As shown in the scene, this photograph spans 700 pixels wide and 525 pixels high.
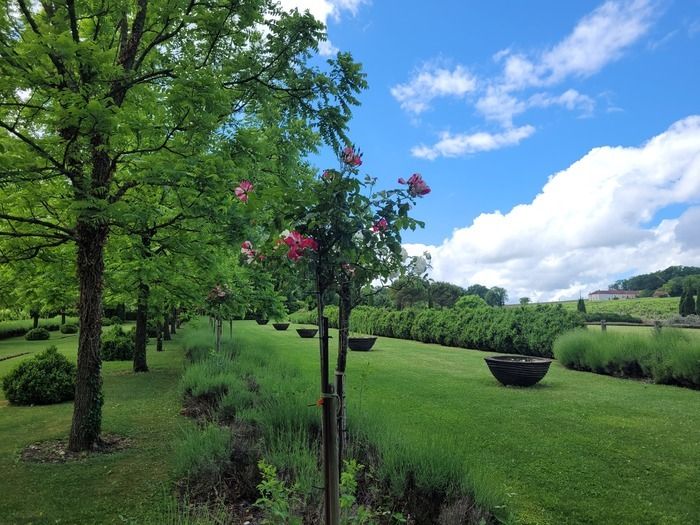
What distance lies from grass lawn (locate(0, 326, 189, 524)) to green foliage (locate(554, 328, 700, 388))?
427 inches

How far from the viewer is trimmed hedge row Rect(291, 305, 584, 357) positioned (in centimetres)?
1650

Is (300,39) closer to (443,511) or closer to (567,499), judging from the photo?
(443,511)

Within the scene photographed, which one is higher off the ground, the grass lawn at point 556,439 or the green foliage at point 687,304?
the green foliage at point 687,304

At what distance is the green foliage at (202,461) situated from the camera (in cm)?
414

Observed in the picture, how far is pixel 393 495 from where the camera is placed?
3.70m

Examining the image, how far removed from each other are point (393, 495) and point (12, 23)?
237 inches

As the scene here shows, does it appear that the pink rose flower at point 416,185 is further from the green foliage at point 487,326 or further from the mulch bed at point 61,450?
the green foliage at point 487,326

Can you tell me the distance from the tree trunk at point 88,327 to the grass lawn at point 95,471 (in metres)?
0.53

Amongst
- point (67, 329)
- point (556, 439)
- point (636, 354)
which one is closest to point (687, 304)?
point (636, 354)

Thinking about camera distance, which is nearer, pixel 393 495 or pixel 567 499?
pixel 393 495

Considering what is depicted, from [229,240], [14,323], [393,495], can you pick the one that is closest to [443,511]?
[393,495]

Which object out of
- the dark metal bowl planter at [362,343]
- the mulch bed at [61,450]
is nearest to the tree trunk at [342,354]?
the mulch bed at [61,450]

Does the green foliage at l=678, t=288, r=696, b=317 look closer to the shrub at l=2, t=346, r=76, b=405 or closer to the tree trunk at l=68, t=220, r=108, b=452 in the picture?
the shrub at l=2, t=346, r=76, b=405

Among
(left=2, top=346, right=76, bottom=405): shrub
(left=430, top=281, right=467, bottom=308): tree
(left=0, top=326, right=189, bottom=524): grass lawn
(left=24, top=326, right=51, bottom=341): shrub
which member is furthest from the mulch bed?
(left=430, top=281, right=467, bottom=308): tree
